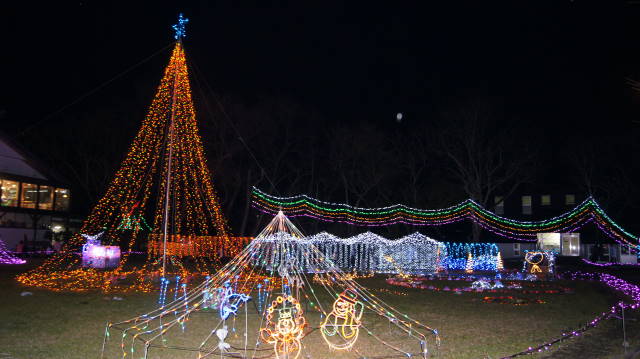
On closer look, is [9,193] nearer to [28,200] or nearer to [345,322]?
[28,200]

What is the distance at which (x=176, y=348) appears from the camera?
8055 mm

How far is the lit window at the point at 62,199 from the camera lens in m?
33.4

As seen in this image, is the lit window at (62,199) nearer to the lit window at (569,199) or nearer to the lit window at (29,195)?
the lit window at (29,195)

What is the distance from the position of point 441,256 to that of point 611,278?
25.0 ft

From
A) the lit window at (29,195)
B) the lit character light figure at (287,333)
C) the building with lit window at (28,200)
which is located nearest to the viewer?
the lit character light figure at (287,333)

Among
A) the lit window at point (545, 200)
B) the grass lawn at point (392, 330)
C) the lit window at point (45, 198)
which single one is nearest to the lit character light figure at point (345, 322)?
the grass lawn at point (392, 330)

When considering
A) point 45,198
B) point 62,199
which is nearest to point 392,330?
point 45,198

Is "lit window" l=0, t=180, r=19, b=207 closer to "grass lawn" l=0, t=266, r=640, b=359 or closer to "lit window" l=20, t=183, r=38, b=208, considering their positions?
"lit window" l=20, t=183, r=38, b=208

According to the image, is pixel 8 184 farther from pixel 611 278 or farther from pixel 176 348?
pixel 611 278

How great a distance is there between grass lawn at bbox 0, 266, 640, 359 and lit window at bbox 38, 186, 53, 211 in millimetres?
17810

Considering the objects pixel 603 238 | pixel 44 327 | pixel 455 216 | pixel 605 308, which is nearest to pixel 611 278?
pixel 605 308

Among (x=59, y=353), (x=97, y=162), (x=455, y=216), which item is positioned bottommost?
(x=59, y=353)

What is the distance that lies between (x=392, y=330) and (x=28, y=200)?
28.8m

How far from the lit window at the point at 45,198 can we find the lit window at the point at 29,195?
407 millimetres
